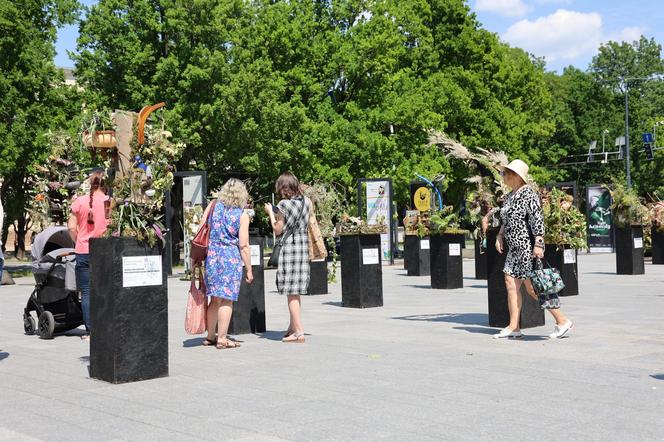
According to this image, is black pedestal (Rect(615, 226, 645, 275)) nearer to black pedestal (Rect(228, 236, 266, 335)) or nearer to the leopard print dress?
Answer: the leopard print dress

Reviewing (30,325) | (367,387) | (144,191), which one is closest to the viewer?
(367,387)

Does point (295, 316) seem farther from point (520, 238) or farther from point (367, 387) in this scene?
point (367, 387)

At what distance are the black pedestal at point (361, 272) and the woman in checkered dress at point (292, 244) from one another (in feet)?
14.7

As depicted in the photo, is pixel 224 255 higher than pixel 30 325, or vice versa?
pixel 224 255

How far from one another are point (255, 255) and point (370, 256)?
12.0 feet

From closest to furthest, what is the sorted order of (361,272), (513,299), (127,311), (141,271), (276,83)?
(127,311) < (141,271) < (513,299) < (361,272) < (276,83)

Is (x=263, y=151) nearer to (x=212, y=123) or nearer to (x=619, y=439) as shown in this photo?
(x=212, y=123)

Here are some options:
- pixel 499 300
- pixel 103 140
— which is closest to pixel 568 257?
pixel 499 300

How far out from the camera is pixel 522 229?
10133 mm

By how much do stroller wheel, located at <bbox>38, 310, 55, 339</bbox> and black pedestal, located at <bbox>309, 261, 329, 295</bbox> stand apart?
24.7 feet

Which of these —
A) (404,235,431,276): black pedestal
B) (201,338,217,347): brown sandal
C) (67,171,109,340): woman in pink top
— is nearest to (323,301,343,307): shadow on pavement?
(201,338,217,347): brown sandal

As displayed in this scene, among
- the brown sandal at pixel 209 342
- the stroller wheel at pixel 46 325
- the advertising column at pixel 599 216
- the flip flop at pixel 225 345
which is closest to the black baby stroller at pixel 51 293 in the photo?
the stroller wheel at pixel 46 325

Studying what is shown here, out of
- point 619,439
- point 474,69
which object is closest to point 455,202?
point 474,69

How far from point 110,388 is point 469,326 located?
18.3 ft
